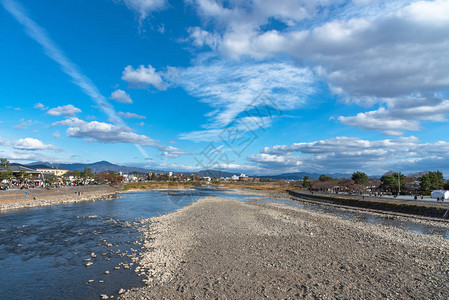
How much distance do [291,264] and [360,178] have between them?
63126 mm

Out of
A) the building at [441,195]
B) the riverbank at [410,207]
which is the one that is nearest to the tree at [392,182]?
the building at [441,195]

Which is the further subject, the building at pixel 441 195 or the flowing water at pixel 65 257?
the building at pixel 441 195

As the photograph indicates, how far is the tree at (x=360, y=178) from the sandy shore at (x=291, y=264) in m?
49.6

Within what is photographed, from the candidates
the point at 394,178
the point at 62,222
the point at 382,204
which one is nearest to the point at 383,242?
the point at 382,204

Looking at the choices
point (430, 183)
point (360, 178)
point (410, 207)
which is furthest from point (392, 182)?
point (410, 207)

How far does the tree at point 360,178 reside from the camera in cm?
Answer: 6292

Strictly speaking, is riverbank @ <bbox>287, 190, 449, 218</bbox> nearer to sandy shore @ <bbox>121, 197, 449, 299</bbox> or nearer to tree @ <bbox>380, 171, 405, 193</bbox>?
sandy shore @ <bbox>121, 197, 449, 299</bbox>

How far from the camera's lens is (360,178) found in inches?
2520

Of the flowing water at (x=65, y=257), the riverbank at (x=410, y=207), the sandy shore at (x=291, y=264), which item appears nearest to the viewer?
the sandy shore at (x=291, y=264)

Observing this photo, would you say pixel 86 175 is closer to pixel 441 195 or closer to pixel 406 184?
pixel 406 184

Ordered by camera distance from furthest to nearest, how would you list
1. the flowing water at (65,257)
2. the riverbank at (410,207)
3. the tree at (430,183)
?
the tree at (430,183)
the riverbank at (410,207)
the flowing water at (65,257)

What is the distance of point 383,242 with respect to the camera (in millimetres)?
15281

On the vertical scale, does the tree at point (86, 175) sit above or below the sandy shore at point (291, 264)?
above

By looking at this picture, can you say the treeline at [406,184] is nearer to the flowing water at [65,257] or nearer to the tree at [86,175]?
the flowing water at [65,257]
